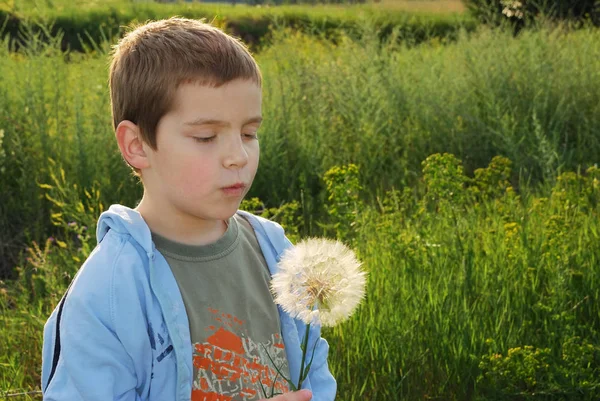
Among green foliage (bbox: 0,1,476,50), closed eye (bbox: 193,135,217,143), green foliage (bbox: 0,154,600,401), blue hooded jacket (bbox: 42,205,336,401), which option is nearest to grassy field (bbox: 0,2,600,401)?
green foliage (bbox: 0,154,600,401)

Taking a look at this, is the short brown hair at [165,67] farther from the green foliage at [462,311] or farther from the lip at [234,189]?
the green foliage at [462,311]

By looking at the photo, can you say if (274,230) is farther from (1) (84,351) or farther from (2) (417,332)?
(2) (417,332)

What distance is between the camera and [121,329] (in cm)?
170

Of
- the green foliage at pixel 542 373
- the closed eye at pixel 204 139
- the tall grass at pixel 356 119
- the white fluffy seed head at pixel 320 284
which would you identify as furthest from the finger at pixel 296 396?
the tall grass at pixel 356 119

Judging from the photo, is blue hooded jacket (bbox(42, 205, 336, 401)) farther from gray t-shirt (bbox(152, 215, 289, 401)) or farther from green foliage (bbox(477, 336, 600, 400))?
green foliage (bbox(477, 336, 600, 400))

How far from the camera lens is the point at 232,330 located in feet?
6.09

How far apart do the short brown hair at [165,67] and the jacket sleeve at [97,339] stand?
1.01ft

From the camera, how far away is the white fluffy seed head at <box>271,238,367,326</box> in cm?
169

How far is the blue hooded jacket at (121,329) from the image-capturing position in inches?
65.6

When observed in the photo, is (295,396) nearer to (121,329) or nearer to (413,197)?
(121,329)

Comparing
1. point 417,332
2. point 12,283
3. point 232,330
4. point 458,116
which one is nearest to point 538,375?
point 417,332

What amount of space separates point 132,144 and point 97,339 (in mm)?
434

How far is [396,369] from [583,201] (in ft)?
4.77

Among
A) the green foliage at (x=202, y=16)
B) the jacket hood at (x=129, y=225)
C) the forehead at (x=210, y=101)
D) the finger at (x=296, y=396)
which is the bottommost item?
the green foliage at (x=202, y=16)
